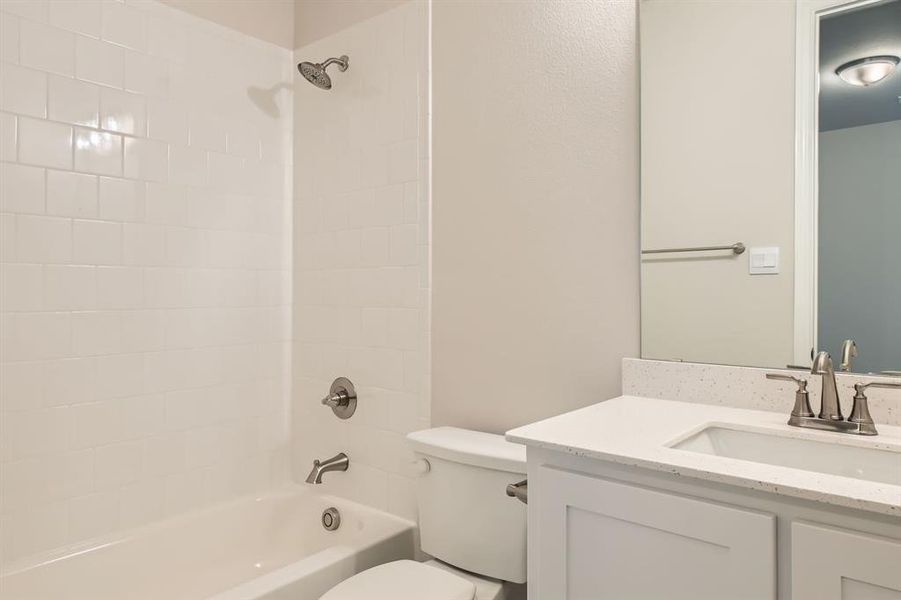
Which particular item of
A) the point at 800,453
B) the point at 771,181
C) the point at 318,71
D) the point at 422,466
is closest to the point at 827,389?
the point at 800,453

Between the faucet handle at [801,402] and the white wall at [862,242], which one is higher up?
the white wall at [862,242]

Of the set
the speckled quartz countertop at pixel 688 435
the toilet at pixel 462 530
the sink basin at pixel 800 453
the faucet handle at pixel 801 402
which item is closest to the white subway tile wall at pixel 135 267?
the toilet at pixel 462 530

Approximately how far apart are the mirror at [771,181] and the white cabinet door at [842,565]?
569 millimetres

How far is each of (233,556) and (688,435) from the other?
173cm

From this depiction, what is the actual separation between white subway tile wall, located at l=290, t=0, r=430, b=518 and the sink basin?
3.30ft

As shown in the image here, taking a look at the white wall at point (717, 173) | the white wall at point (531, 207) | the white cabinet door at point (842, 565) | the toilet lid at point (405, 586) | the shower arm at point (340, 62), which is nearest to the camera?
the white cabinet door at point (842, 565)

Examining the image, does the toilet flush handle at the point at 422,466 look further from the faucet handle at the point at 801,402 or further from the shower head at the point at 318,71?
the shower head at the point at 318,71

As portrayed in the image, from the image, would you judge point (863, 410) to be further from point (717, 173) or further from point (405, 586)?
point (405, 586)

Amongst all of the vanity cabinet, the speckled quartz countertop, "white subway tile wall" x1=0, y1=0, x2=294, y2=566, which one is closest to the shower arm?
"white subway tile wall" x1=0, y1=0, x2=294, y2=566

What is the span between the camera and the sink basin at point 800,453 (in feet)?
3.36

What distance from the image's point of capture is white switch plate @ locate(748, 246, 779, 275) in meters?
1.32

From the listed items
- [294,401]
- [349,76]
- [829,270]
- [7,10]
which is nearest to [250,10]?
[349,76]

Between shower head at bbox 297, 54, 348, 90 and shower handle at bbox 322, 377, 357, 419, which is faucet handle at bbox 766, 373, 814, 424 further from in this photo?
shower head at bbox 297, 54, 348, 90

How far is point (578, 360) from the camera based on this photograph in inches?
64.8
